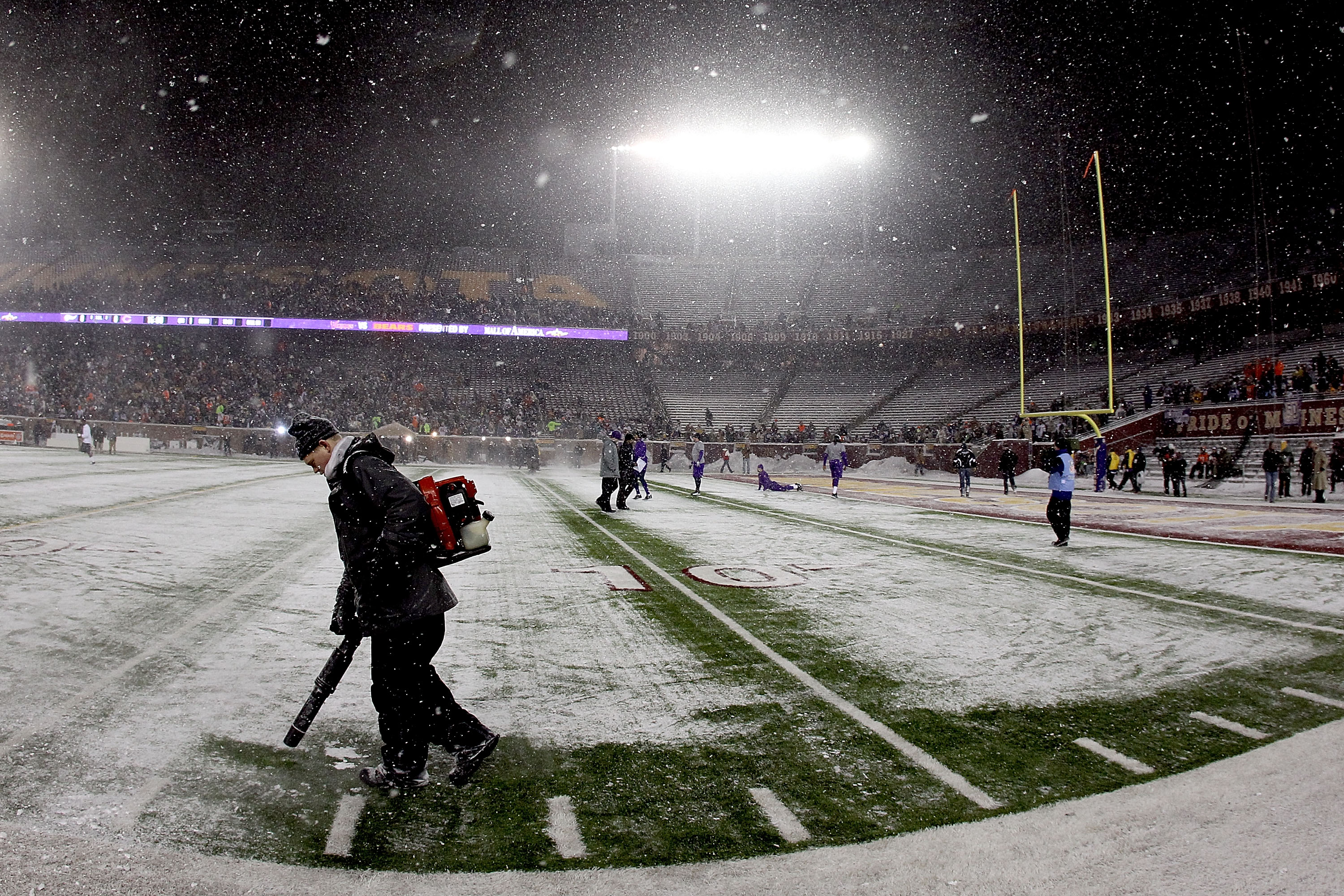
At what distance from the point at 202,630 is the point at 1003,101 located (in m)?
38.2

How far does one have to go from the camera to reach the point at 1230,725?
401cm

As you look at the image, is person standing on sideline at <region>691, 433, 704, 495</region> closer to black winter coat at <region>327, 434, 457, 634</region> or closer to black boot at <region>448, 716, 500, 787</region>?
black boot at <region>448, 716, 500, 787</region>

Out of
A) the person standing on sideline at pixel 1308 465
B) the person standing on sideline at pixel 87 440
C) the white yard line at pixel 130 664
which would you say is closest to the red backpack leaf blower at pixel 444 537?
the white yard line at pixel 130 664

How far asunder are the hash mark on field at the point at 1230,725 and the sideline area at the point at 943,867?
2.63 ft

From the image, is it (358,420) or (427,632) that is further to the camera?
(358,420)

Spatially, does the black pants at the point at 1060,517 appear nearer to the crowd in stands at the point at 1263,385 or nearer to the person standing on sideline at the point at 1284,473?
the person standing on sideline at the point at 1284,473

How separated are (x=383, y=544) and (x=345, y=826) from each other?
113 cm

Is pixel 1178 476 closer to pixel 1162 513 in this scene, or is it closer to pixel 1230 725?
pixel 1162 513

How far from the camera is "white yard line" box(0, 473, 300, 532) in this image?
10227 mm

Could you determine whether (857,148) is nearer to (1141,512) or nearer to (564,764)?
(1141,512)

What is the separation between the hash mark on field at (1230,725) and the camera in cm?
387

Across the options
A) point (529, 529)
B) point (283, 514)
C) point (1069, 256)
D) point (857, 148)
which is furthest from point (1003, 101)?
point (283, 514)

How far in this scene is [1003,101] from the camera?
34031 millimetres

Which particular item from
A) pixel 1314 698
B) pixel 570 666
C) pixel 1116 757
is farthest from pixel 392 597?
pixel 1314 698
